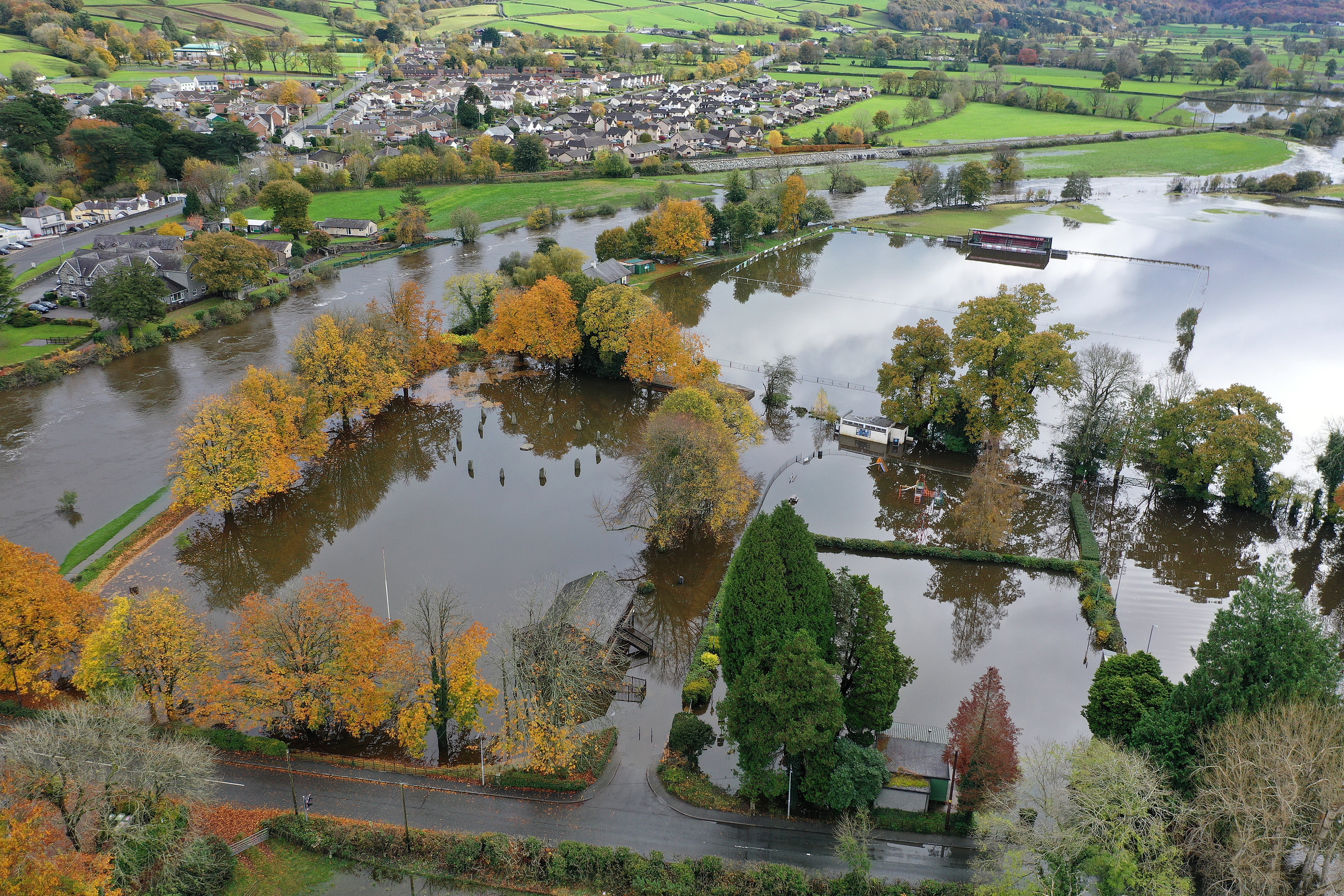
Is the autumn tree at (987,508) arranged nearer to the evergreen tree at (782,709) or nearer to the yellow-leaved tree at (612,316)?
the evergreen tree at (782,709)

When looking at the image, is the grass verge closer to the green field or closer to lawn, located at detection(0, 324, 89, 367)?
→ lawn, located at detection(0, 324, 89, 367)

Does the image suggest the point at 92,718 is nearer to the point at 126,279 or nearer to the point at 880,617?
the point at 880,617

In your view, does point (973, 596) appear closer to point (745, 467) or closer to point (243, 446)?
point (745, 467)

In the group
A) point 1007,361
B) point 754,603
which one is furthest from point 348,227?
point 754,603

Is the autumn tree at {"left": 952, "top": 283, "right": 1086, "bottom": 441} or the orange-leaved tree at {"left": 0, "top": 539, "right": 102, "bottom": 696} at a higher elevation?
the autumn tree at {"left": 952, "top": 283, "right": 1086, "bottom": 441}

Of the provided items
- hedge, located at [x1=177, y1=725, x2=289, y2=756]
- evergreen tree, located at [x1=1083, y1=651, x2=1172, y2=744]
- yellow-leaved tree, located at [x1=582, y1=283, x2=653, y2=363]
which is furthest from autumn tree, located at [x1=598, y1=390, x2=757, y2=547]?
hedge, located at [x1=177, y1=725, x2=289, y2=756]

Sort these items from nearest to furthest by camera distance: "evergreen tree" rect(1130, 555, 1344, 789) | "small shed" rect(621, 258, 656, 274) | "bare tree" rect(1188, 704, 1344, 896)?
"bare tree" rect(1188, 704, 1344, 896) → "evergreen tree" rect(1130, 555, 1344, 789) → "small shed" rect(621, 258, 656, 274)
